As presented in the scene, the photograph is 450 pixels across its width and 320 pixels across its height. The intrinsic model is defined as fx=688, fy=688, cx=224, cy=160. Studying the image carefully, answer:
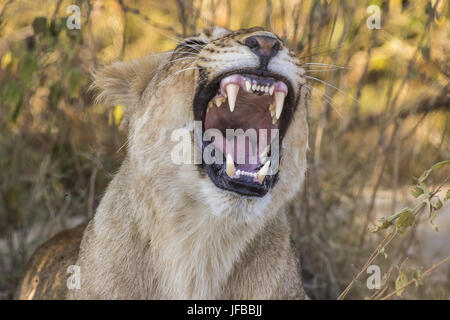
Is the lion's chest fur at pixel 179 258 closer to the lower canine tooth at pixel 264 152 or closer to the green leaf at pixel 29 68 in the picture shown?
the lower canine tooth at pixel 264 152

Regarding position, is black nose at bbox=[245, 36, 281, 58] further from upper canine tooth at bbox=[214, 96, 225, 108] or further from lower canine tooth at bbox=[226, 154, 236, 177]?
lower canine tooth at bbox=[226, 154, 236, 177]

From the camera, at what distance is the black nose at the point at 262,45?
270cm

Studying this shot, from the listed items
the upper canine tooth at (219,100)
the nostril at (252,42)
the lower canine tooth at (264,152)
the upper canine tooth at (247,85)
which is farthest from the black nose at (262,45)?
the lower canine tooth at (264,152)

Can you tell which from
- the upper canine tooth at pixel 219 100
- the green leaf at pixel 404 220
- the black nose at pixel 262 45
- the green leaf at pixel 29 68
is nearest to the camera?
the green leaf at pixel 404 220

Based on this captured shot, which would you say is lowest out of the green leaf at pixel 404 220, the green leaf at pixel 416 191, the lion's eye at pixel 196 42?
the green leaf at pixel 404 220

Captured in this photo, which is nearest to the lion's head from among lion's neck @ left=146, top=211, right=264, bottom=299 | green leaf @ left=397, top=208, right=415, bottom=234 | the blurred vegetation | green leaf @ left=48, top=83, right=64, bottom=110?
lion's neck @ left=146, top=211, right=264, bottom=299

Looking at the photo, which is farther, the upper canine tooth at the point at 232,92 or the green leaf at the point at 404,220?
the upper canine tooth at the point at 232,92

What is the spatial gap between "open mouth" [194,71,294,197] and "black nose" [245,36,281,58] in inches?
3.8

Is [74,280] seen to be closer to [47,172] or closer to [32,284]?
[32,284]

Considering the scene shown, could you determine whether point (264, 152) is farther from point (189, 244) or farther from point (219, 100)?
point (189, 244)

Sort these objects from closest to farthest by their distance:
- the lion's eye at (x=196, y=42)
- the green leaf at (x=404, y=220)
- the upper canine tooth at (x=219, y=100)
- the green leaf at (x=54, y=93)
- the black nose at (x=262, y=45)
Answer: the green leaf at (x=404, y=220) < the black nose at (x=262, y=45) < the upper canine tooth at (x=219, y=100) < the lion's eye at (x=196, y=42) < the green leaf at (x=54, y=93)

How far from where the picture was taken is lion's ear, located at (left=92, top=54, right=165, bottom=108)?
328cm
